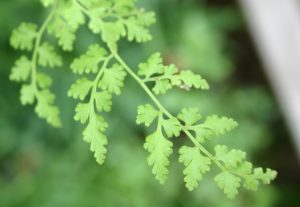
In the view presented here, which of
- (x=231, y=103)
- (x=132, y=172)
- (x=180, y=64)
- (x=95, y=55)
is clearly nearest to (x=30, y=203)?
(x=132, y=172)

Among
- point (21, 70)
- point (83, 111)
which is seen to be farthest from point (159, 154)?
point (21, 70)

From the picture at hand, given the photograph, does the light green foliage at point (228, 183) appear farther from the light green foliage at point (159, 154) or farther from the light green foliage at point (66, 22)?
the light green foliage at point (66, 22)

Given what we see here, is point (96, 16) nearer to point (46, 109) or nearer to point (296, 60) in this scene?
point (46, 109)

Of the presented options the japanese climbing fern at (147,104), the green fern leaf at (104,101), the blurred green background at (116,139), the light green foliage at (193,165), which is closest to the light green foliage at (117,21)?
the japanese climbing fern at (147,104)

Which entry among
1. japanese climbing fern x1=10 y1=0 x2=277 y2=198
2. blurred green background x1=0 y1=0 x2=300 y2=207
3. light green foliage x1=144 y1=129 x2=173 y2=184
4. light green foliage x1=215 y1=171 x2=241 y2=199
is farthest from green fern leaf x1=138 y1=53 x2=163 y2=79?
blurred green background x1=0 y1=0 x2=300 y2=207

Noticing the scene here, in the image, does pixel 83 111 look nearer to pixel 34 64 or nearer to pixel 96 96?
pixel 96 96

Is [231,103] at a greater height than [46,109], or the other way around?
[46,109]
